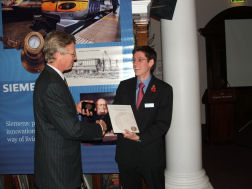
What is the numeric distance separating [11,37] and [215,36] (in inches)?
→ 253

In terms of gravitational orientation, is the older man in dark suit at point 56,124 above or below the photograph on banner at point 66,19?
below

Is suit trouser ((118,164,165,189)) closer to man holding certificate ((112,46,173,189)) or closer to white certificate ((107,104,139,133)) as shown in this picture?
man holding certificate ((112,46,173,189))

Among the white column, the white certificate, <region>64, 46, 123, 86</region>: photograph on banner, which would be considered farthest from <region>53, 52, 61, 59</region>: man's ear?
the white column

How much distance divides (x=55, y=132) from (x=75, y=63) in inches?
47.1

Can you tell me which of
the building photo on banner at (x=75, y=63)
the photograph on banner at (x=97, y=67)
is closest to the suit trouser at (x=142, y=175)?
the building photo on banner at (x=75, y=63)

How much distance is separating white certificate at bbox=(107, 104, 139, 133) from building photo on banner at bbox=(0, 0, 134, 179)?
625 millimetres

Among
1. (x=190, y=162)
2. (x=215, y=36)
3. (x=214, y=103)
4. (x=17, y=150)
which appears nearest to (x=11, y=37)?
(x=17, y=150)

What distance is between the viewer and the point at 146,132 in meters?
2.12

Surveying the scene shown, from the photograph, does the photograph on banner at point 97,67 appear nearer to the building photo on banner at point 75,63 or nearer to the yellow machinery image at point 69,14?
the building photo on banner at point 75,63

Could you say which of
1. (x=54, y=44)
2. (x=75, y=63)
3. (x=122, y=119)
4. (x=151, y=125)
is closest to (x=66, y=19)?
(x=75, y=63)

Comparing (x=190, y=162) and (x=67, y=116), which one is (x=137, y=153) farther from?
(x=190, y=162)

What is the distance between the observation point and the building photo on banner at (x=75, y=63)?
2.71 meters

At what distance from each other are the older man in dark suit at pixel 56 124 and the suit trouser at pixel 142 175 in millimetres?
A: 565

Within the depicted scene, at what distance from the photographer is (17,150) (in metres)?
2.85
